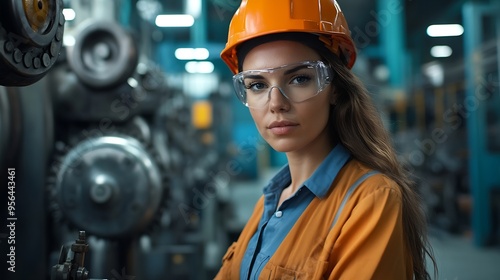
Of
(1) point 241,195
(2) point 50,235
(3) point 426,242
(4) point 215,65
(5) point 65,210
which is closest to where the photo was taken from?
(3) point 426,242

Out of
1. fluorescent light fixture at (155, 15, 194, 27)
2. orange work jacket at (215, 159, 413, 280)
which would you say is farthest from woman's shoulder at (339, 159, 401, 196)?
fluorescent light fixture at (155, 15, 194, 27)

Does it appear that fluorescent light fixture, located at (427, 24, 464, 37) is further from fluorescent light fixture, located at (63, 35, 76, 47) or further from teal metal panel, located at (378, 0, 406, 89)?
fluorescent light fixture, located at (63, 35, 76, 47)

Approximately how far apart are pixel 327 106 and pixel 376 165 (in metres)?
0.20

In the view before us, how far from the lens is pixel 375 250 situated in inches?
35.8

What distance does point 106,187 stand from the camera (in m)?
2.16

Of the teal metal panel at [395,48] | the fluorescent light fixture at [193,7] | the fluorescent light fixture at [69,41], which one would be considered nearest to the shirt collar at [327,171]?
the fluorescent light fixture at [69,41]

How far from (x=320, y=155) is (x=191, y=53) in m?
7.56

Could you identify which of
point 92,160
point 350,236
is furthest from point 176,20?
point 350,236

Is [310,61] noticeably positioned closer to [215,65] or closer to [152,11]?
[152,11]

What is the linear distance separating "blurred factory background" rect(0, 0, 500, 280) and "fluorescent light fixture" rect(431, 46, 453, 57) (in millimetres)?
34

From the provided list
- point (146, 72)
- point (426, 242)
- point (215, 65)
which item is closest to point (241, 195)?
point (215, 65)

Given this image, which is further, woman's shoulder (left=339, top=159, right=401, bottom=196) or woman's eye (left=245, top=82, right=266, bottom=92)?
woman's eye (left=245, top=82, right=266, bottom=92)

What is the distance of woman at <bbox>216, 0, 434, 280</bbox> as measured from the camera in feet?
3.11

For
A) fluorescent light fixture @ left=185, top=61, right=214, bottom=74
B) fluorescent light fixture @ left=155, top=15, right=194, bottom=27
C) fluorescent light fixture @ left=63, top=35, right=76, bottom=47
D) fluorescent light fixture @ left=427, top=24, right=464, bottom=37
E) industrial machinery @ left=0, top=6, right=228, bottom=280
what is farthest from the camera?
fluorescent light fixture @ left=185, top=61, right=214, bottom=74
